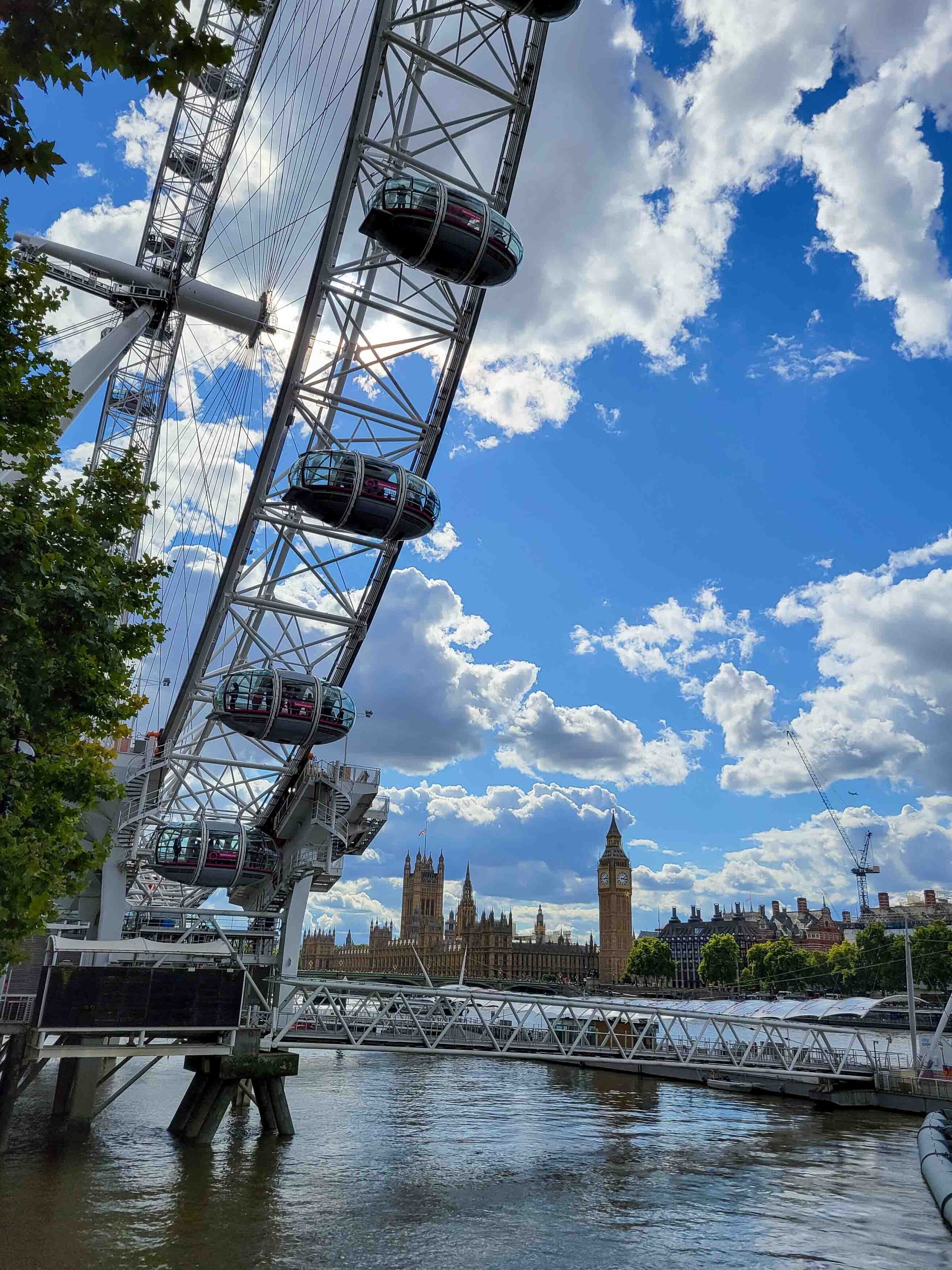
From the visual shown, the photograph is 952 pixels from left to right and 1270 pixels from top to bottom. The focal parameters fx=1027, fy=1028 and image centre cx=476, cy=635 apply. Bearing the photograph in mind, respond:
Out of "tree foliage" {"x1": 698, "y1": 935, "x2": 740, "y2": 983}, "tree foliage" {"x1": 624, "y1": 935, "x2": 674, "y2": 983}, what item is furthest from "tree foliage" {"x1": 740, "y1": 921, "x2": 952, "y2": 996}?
"tree foliage" {"x1": 624, "y1": 935, "x2": 674, "y2": 983}

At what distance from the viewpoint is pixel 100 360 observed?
90.3ft

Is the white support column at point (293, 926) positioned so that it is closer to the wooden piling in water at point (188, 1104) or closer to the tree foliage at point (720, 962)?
the wooden piling in water at point (188, 1104)

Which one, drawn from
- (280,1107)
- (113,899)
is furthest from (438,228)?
(280,1107)

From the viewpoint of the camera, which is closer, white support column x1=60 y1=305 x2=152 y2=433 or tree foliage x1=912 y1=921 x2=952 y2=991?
white support column x1=60 y1=305 x2=152 y2=433

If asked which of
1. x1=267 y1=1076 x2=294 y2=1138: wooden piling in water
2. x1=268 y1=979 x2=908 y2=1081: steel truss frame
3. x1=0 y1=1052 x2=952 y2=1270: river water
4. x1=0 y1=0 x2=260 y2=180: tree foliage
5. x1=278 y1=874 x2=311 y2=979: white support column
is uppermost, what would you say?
x1=0 y1=0 x2=260 y2=180: tree foliage

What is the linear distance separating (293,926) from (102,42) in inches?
1290

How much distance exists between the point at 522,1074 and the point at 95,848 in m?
60.7

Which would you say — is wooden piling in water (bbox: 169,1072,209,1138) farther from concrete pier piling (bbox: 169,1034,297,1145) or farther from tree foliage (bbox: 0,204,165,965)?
tree foliage (bbox: 0,204,165,965)

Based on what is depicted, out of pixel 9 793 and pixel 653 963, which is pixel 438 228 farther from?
pixel 653 963

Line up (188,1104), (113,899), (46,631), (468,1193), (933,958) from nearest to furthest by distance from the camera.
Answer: (46,631)
(468,1193)
(188,1104)
(113,899)
(933,958)

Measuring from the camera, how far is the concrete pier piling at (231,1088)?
27.8 metres

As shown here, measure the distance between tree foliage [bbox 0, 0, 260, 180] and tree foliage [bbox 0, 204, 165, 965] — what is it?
5.67m

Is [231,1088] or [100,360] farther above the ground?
[100,360]

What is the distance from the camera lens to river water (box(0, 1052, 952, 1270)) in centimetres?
1783
